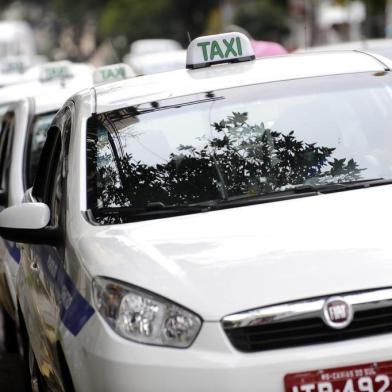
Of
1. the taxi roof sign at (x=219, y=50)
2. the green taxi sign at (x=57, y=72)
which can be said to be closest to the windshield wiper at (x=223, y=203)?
the taxi roof sign at (x=219, y=50)

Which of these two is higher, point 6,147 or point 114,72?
point 114,72

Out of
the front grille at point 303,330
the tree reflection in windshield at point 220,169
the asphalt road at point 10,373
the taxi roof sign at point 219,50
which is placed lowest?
the asphalt road at point 10,373

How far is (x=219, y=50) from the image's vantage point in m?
6.42

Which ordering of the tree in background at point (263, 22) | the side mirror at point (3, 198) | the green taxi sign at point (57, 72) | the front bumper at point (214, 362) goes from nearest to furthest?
1. the front bumper at point (214, 362)
2. the side mirror at point (3, 198)
3. the green taxi sign at point (57, 72)
4. the tree in background at point (263, 22)

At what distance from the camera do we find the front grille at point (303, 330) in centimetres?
430

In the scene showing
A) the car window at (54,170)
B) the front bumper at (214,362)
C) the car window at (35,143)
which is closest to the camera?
the front bumper at (214,362)

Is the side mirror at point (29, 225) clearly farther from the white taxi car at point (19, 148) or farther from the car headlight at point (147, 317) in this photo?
the white taxi car at point (19, 148)

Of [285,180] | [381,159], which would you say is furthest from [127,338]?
[381,159]

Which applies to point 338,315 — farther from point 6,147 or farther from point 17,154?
point 6,147

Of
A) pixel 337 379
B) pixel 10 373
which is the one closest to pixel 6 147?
pixel 10 373

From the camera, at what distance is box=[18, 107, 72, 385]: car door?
5.10m

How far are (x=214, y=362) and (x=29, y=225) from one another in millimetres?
1263

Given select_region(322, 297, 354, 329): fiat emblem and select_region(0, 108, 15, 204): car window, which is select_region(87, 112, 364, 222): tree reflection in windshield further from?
select_region(0, 108, 15, 204): car window

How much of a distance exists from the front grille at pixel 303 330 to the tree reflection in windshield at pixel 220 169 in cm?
99
